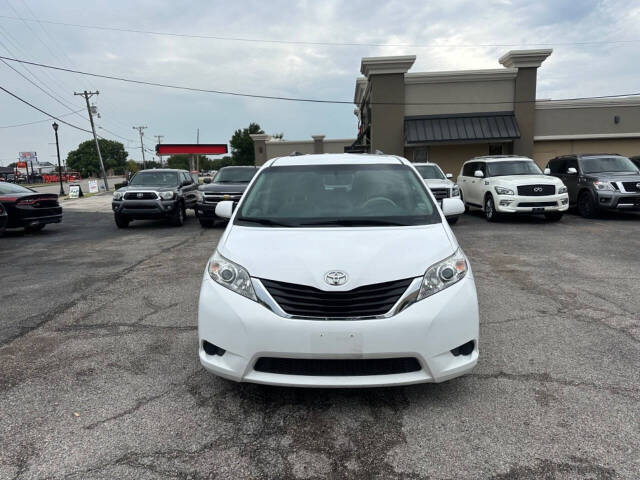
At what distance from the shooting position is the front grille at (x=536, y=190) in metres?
12.3

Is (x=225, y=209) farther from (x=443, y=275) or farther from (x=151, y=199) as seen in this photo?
(x=151, y=199)

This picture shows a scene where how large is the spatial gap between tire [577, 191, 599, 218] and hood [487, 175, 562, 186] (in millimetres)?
1423

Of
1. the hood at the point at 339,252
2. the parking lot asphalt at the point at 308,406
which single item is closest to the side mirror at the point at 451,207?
the hood at the point at 339,252

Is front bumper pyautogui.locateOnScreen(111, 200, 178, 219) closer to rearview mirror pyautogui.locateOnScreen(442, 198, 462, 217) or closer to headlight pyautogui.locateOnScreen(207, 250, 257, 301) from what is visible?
rearview mirror pyautogui.locateOnScreen(442, 198, 462, 217)

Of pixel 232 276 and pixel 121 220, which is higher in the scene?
pixel 232 276

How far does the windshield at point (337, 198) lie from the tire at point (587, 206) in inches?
437

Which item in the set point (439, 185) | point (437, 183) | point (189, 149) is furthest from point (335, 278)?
point (189, 149)

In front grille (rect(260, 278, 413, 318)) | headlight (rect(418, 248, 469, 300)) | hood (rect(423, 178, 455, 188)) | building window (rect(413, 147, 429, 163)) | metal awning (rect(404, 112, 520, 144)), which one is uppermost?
metal awning (rect(404, 112, 520, 144))

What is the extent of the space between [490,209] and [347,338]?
38.2 feet

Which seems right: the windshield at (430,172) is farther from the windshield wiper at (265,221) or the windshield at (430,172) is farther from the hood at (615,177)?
the windshield wiper at (265,221)

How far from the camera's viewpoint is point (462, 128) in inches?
840

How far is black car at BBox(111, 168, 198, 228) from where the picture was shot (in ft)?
42.8

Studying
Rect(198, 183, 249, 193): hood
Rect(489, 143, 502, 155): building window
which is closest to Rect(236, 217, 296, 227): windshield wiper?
Rect(198, 183, 249, 193): hood

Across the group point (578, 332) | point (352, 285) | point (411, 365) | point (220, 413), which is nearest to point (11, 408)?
point (220, 413)
